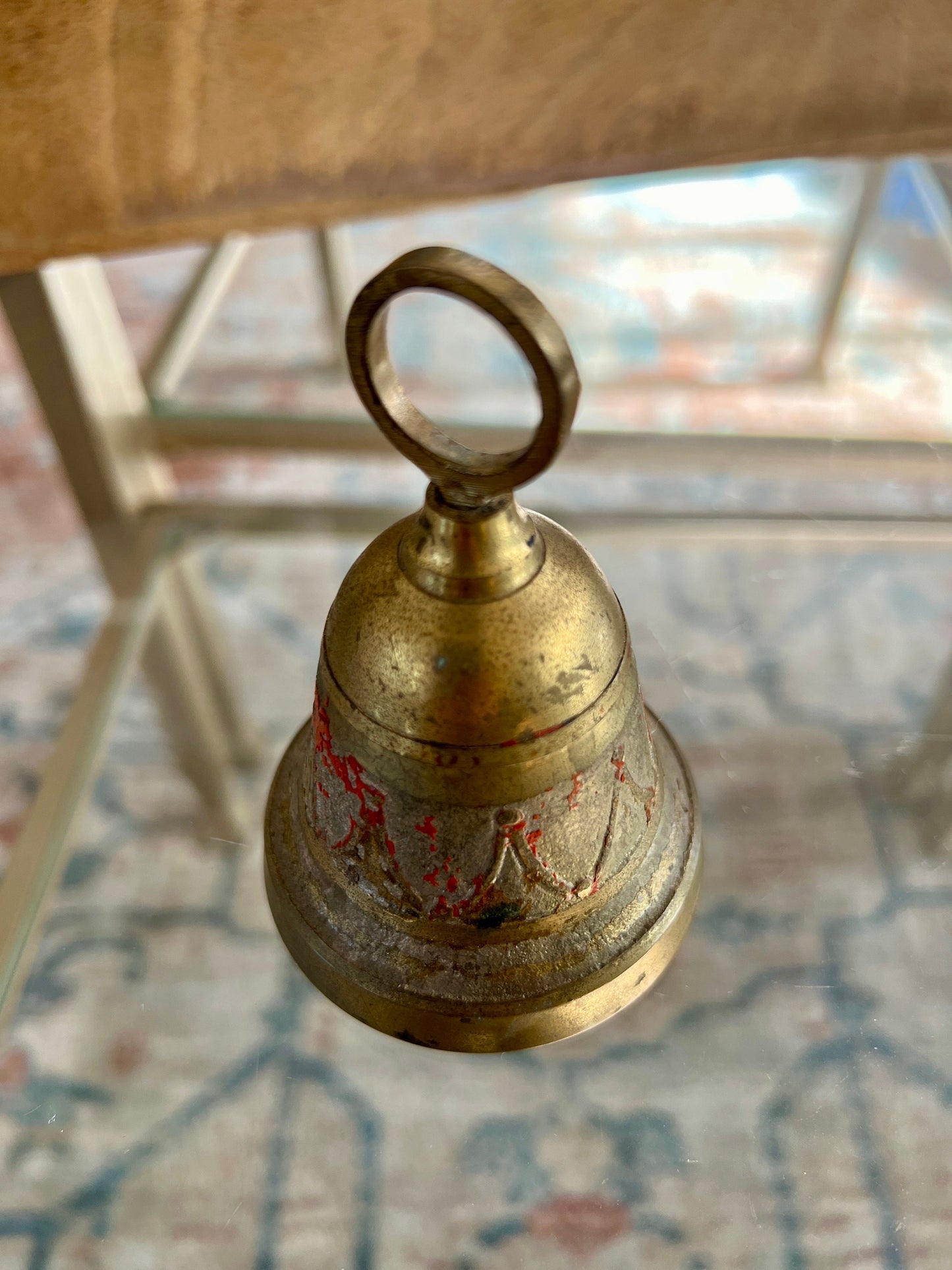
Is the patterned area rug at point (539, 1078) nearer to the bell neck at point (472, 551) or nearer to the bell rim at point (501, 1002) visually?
the bell rim at point (501, 1002)

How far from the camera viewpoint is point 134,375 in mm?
951

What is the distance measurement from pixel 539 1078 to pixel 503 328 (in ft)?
1.40

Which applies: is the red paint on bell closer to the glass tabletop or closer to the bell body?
the bell body

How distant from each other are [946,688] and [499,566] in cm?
52

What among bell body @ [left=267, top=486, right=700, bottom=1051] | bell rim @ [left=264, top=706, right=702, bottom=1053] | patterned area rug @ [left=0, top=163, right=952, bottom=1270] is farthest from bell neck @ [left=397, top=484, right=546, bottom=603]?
patterned area rug @ [left=0, top=163, right=952, bottom=1270]

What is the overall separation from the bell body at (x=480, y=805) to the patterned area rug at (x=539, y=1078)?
0.34 feet

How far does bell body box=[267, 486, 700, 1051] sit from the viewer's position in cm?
43

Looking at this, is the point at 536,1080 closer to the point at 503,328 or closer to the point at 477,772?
the point at 477,772

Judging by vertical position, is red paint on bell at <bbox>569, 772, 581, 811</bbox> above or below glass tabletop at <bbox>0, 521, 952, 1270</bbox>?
above

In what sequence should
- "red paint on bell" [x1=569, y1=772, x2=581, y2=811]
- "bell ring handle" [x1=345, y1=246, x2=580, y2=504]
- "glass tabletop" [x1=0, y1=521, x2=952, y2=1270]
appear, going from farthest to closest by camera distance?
"glass tabletop" [x1=0, y1=521, x2=952, y2=1270]
"red paint on bell" [x1=569, y1=772, x2=581, y2=811]
"bell ring handle" [x1=345, y1=246, x2=580, y2=504]

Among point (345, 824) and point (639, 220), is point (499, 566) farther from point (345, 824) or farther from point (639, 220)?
point (639, 220)

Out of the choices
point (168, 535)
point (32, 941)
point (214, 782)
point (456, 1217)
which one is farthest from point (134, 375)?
point (456, 1217)

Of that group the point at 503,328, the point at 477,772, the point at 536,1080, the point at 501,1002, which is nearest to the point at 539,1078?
the point at 536,1080

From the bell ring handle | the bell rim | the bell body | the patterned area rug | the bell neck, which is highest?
the bell ring handle
